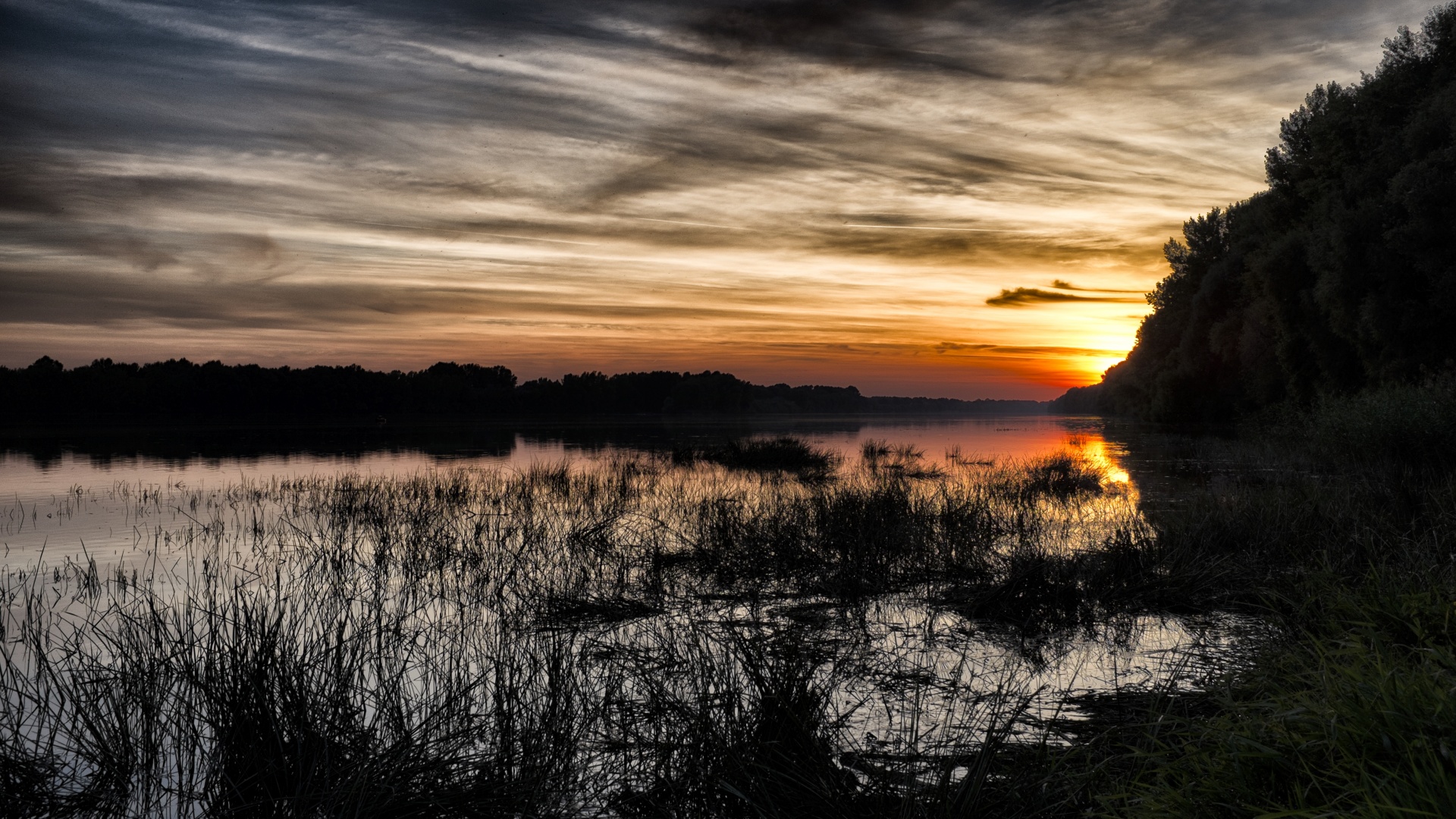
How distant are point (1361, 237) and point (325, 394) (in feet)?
365

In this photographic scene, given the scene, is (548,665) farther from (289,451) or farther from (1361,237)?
(289,451)

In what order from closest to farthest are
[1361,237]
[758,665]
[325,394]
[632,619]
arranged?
[758,665]
[632,619]
[1361,237]
[325,394]

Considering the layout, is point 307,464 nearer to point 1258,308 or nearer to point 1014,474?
point 1014,474

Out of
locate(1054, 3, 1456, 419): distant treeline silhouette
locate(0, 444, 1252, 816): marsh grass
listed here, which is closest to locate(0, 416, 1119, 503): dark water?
locate(1054, 3, 1456, 419): distant treeline silhouette

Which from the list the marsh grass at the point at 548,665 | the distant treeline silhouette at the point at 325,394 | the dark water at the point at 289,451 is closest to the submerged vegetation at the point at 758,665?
the marsh grass at the point at 548,665

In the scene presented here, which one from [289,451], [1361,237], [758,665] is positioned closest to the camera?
[758,665]

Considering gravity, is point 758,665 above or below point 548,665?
above

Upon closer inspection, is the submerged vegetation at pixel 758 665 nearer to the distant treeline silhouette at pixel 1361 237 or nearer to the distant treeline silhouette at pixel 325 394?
the distant treeline silhouette at pixel 1361 237

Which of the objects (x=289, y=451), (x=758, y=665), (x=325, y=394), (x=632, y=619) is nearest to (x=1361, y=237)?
(x=632, y=619)

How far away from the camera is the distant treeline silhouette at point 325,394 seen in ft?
317

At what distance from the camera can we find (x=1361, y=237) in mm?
27625

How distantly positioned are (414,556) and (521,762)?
816 cm

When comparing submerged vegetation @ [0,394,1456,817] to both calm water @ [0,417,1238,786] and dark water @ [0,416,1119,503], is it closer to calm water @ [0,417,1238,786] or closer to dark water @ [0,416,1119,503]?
calm water @ [0,417,1238,786]

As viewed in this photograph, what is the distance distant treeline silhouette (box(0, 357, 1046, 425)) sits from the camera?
317 ft
